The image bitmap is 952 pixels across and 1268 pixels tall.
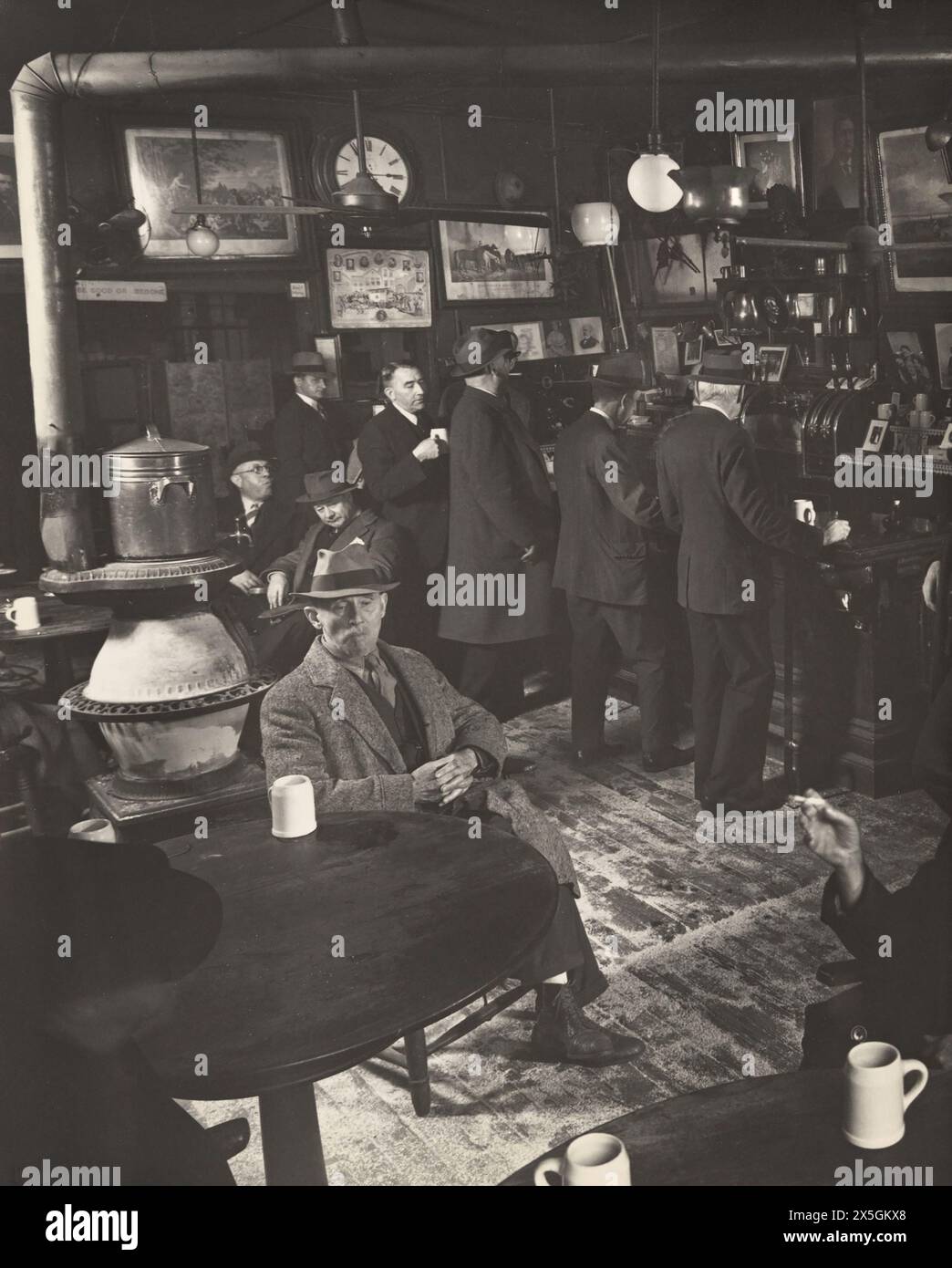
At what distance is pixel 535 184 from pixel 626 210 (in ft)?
1.25

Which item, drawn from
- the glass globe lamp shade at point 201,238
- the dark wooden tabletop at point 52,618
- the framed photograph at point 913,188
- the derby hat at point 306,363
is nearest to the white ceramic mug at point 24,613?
the dark wooden tabletop at point 52,618

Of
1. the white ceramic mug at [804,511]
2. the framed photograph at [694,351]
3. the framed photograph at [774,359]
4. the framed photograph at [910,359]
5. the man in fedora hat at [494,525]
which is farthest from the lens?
the framed photograph at [774,359]

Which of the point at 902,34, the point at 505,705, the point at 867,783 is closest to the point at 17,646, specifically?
the point at 505,705

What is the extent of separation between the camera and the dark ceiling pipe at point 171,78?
2248 millimetres

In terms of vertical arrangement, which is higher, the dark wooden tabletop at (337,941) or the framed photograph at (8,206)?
the framed photograph at (8,206)

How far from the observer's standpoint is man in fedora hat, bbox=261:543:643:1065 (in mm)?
2521

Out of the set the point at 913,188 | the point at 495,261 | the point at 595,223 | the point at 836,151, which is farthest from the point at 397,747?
the point at 836,151

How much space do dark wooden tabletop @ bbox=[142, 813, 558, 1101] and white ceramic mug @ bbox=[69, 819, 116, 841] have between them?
5.2 inches

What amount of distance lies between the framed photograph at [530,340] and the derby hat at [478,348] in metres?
0.03

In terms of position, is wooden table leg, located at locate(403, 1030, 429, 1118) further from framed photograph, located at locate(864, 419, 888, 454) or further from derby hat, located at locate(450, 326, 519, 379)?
framed photograph, located at locate(864, 419, 888, 454)

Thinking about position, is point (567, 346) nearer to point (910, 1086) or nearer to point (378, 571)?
Answer: point (378, 571)

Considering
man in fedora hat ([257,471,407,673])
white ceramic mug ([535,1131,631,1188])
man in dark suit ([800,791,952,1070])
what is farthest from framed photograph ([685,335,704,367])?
white ceramic mug ([535,1131,631,1188])

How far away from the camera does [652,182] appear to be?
2877 millimetres

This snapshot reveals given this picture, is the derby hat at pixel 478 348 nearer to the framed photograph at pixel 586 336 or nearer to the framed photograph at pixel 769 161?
the framed photograph at pixel 586 336
